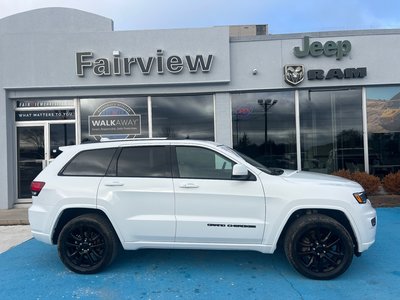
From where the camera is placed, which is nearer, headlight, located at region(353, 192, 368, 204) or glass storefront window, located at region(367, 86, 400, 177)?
headlight, located at region(353, 192, 368, 204)

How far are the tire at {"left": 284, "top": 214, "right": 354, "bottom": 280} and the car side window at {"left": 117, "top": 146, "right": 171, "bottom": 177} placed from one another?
1.85 meters

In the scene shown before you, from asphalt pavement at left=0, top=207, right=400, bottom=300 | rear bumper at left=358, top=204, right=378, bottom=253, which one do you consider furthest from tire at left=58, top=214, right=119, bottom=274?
rear bumper at left=358, top=204, right=378, bottom=253

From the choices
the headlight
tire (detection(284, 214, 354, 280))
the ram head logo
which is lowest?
tire (detection(284, 214, 354, 280))

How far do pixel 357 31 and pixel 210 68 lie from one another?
14.2 feet

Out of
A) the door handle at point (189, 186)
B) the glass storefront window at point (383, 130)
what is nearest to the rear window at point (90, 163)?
the door handle at point (189, 186)

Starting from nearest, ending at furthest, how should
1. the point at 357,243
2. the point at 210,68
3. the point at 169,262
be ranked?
the point at 357,243
the point at 169,262
the point at 210,68

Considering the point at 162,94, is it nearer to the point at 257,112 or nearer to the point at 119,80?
the point at 119,80

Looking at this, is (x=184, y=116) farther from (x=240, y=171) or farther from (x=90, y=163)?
(x=240, y=171)

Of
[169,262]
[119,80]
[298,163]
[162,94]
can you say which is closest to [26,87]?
[119,80]

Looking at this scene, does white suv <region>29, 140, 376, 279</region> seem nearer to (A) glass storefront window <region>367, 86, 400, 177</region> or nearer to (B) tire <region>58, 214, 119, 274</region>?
(B) tire <region>58, 214, 119, 274</region>

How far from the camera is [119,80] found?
1001 cm

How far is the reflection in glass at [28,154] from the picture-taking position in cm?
1042

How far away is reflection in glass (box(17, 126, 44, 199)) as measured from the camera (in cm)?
1042

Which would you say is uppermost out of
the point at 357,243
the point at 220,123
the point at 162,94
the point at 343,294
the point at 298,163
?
the point at 162,94
